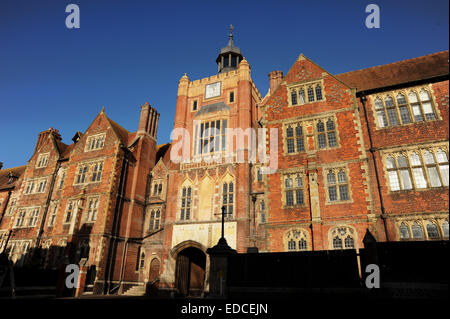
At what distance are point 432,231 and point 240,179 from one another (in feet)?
44.4

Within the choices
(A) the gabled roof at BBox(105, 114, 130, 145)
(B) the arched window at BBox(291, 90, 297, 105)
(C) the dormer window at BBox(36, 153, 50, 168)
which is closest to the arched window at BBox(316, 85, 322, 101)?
(B) the arched window at BBox(291, 90, 297, 105)

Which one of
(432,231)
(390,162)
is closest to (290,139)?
(390,162)

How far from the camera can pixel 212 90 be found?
29672mm

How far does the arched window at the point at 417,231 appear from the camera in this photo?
14.8 m

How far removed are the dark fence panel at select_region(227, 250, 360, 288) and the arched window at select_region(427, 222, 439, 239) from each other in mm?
6529

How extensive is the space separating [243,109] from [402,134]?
45.1 feet

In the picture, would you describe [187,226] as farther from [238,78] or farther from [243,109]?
[238,78]

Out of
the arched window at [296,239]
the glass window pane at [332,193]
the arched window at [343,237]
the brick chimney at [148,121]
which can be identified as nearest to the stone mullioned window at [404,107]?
the glass window pane at [332,193]

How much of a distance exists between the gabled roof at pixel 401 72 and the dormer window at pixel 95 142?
24.4 metres

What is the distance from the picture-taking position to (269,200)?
18500mm

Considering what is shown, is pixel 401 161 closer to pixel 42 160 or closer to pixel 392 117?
pixel 392 117

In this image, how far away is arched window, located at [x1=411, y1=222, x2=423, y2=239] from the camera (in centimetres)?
1479

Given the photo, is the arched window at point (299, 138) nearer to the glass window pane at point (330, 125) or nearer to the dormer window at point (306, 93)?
the glass window pane at point (330, 125)
